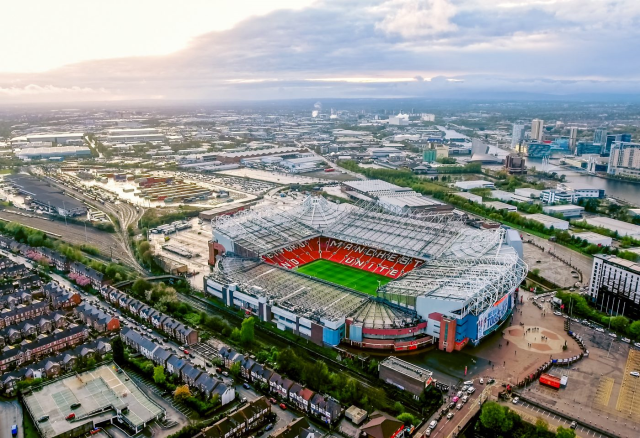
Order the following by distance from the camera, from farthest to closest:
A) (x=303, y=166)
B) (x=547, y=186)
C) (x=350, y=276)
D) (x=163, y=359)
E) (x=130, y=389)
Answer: (x=303, y=166) → (x=547, y=186) → (x=350, y=276) → (x=163, y=359) → (x=130, y=389)

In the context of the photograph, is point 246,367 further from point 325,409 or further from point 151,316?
point 151,316

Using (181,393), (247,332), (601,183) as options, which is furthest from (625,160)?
(181,393)

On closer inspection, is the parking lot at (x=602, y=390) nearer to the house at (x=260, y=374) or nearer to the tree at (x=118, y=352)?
the house at (x=260, y=374)

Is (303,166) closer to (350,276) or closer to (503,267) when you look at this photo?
(350,276)

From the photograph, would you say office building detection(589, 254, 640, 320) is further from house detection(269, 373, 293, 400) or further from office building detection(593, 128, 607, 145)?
office building detection(593, 128, 607, 145)

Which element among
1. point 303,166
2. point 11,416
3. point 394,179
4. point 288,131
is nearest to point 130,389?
point 11,416

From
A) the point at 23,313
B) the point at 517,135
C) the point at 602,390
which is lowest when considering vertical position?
the point at 602,390

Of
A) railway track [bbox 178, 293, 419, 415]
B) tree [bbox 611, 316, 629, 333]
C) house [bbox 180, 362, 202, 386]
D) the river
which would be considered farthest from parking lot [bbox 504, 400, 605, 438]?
the river

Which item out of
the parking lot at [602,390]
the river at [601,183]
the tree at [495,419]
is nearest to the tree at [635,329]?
the parking lot at [602,390]
